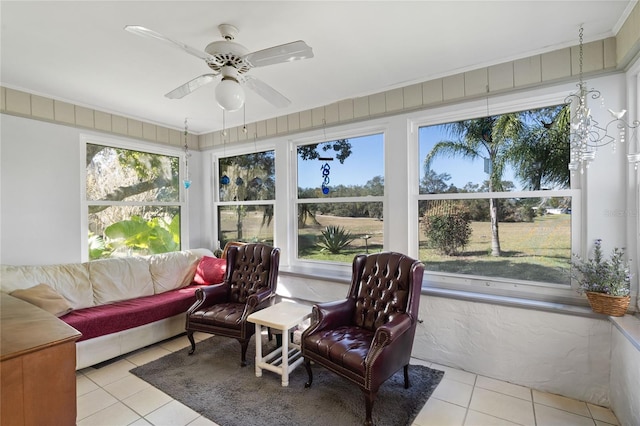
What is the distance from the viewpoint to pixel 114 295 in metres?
3.29

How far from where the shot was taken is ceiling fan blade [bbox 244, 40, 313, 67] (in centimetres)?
171

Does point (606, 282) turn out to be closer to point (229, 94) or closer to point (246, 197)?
point (229, 94)

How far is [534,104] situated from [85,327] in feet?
14.1

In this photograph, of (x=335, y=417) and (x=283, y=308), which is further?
(x=283, y=308)

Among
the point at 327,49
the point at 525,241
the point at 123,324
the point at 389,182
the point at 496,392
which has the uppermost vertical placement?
the point at 327,49

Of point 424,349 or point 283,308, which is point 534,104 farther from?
point 283,308

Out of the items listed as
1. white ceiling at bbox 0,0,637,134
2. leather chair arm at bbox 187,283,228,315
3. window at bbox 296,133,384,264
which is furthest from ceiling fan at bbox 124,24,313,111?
leather chair arm at bbox 187,283,228,315

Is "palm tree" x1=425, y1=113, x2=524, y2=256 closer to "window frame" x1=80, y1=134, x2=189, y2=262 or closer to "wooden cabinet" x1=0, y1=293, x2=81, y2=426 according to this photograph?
"wooden cabinet" x1=0, y1=293, x2=81, y2=426

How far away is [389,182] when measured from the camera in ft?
10.8

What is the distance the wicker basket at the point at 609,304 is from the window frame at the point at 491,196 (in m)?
0.25

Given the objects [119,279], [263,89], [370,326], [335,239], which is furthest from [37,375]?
[335,239]

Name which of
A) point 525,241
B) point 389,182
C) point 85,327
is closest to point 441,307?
point 525,241

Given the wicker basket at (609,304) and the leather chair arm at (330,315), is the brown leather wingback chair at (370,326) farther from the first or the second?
the wicker basket at (609,304)

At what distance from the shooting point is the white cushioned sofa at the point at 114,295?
8.77ft
